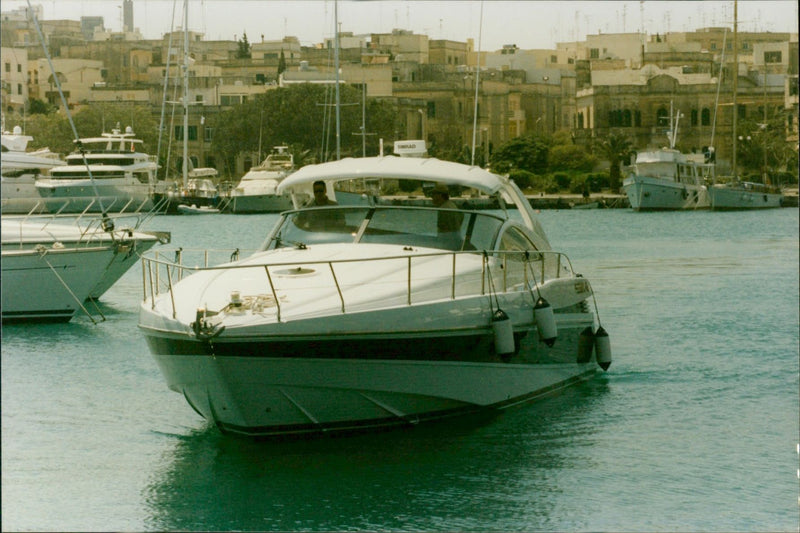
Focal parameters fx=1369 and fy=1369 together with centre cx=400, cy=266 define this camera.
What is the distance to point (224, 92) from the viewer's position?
3418 inches

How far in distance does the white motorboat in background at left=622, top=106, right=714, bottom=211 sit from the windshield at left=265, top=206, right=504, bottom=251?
170 ft

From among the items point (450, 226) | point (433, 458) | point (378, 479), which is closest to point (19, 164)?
point (450, 226)

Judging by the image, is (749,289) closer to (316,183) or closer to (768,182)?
(316,183)

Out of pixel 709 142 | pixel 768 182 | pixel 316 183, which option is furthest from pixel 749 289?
pixel 709 142

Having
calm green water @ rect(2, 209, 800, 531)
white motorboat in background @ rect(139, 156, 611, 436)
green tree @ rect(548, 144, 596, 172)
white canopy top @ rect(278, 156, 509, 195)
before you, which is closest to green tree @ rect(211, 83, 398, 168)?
green tree @ rect(548, 144, 596, 172)

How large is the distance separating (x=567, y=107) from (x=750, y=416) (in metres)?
96.8

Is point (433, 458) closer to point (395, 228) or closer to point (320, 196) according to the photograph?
point (395, 228)

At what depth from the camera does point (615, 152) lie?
82.9 m

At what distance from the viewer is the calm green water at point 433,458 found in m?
7.25

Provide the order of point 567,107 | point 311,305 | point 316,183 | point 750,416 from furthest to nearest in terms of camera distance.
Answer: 1. point 567,107
2. point 750,416
3. point 316,183
4. point 311,305

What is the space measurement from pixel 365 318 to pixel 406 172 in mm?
1954

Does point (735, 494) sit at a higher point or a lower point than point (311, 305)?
lower

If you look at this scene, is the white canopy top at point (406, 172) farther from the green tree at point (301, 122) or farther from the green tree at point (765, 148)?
the green tree at point (765, 148)

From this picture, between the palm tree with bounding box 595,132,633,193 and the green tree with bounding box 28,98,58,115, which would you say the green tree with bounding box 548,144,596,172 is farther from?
the green tree with bounding box 28,98,58,115
